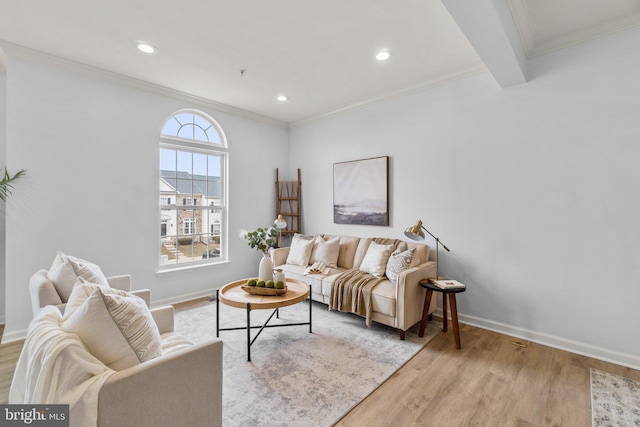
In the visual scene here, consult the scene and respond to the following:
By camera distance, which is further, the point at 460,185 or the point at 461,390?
the point at 460,185

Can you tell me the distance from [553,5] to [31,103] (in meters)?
4.86

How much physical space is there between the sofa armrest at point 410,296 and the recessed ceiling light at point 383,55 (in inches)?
87.2

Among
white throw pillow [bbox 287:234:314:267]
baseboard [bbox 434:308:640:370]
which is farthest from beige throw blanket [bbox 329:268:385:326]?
baseboard [bbox 434:308:640:370]

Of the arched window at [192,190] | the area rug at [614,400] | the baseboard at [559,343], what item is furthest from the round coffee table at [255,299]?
the area rug at [614,400]

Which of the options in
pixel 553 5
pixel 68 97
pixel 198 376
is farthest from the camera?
pixel 68 97

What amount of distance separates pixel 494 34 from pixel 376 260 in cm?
242

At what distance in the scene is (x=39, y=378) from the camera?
1.09 m

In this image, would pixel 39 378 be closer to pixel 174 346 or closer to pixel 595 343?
pixel 174 346

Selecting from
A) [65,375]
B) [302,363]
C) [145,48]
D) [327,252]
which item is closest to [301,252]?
[327,252]

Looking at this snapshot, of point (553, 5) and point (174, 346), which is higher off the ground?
point (553, 5)

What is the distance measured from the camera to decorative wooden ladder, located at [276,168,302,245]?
515 cm

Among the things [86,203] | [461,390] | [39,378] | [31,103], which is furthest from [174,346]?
[31,103]

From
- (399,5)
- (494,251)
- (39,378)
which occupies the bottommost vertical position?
(39,378)

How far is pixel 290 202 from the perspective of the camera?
17.0 feet
